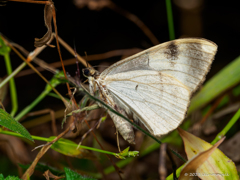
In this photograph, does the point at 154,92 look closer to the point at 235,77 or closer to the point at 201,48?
the point at 201,48

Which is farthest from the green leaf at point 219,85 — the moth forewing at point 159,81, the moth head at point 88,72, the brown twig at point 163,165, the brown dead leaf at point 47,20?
the brown dead leaf at point 47,20

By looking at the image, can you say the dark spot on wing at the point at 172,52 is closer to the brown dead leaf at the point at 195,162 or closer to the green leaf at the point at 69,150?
the brown dead leaf at the point at 195,162

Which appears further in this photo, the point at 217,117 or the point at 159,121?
the point at 217,117

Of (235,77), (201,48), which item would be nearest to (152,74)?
(201,48)

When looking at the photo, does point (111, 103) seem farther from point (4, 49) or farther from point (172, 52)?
point (4, 49)

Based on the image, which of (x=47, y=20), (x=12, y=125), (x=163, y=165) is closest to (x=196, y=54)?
(x=163, y=165)

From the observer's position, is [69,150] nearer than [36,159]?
No

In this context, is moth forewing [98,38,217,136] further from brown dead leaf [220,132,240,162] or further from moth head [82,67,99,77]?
brown dead leaf [220,132,240,162]
